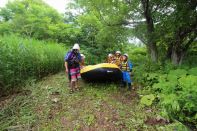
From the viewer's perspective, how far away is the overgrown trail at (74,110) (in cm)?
426

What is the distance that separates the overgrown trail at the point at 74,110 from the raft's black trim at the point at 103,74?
293 mm

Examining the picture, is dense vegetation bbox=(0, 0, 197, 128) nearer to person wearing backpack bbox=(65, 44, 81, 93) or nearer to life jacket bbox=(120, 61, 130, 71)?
life jacket bbox=(120, 61, 130, 71)

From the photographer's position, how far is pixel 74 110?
16.4 feet

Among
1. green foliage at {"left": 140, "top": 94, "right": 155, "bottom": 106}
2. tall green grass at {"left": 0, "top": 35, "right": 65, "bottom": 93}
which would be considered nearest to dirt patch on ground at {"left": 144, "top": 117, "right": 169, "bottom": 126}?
green foliage at {"left": 140, "top": 94, "right": 155, "bottom": 106}

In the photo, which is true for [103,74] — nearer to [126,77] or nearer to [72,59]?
[126,77]

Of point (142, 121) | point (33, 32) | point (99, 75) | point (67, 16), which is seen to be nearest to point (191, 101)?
point (142, 121)

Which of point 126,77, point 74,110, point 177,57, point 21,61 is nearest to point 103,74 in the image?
point 126,77

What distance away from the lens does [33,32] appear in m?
14.0

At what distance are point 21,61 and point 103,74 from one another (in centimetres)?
233

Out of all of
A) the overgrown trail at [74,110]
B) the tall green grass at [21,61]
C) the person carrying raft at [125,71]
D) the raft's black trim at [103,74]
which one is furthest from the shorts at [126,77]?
the tall green grass at [21,61]

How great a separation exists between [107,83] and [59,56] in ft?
9.25

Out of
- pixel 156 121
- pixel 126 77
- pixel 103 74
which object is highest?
pixel 103 74

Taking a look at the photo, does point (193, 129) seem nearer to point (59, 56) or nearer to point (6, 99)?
point (6, 99)

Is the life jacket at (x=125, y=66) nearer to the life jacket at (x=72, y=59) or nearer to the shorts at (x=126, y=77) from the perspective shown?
the shorts at (x=126, y=77)
